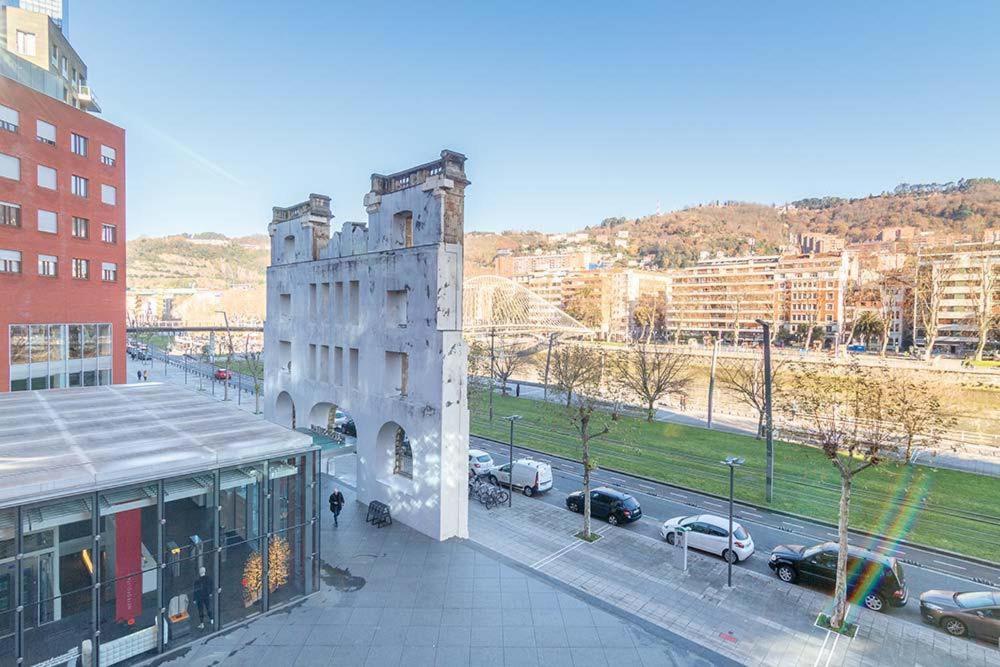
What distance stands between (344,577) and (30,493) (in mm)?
8221

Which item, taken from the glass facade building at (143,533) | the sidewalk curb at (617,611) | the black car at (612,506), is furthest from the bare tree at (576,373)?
the glass facade building at (143,533)

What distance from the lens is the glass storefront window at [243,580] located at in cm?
1334

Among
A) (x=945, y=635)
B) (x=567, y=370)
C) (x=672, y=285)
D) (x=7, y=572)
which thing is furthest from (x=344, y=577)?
(x=672, y=285)

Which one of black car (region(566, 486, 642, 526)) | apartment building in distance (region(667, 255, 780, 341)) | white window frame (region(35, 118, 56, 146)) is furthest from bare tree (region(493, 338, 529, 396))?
apartment building in distance (region(667, 255, 780, 341))

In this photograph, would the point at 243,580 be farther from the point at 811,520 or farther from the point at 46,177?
the point at 46,177

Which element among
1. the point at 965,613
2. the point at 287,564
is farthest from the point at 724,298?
the point at 287,564

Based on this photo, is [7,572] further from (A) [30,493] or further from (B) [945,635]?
(B) [945,635]

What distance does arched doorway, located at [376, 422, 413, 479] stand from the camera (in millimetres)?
20703

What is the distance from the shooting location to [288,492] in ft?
45.9

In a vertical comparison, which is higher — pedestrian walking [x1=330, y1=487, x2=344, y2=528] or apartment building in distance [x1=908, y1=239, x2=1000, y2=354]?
apartment building in distance [x1=908, y1=239, x2=1000, y2=354]

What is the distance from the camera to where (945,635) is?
13109 mm

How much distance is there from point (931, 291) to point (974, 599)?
6734 centimetres

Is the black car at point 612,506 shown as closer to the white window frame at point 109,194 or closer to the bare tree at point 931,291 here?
the white window frame at point 109,194

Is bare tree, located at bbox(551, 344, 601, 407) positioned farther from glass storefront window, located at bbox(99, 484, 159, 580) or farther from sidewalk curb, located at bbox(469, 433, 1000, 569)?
glass storefront window, located at bbox(99, 484, 159, 580)
